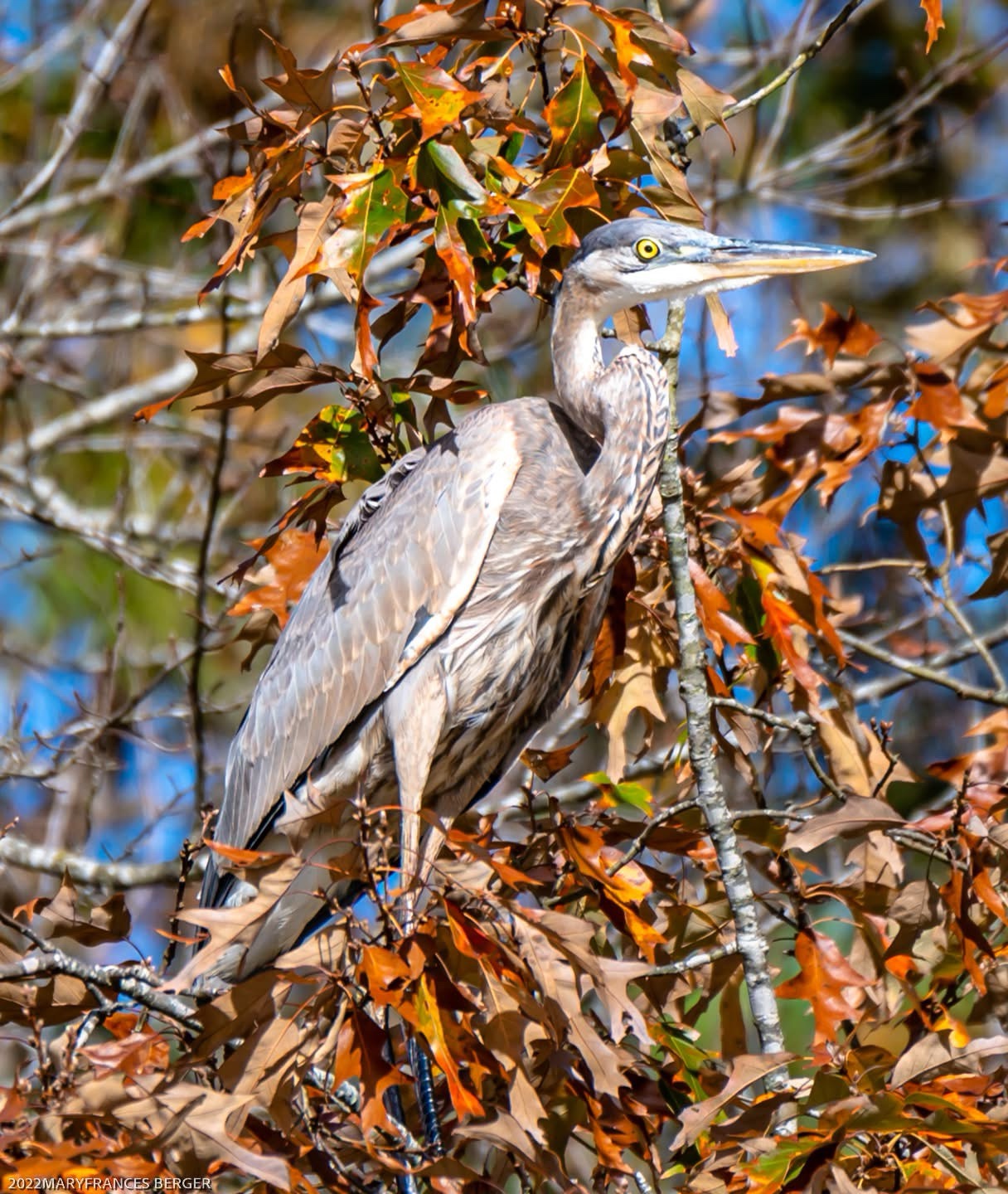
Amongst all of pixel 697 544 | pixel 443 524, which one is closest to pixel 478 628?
pixel 443 524

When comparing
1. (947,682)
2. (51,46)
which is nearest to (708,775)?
(947,682)

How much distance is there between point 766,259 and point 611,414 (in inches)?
19.7

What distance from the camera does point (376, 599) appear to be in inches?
131

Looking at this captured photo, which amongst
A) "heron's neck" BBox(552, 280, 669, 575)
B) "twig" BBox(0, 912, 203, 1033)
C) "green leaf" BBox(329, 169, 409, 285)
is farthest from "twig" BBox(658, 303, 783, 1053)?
"twig" BBox(0, 912, 203, 1033)

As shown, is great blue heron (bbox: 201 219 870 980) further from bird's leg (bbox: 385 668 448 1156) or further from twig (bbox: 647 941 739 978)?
twig (bbox: 647 941 739 978)

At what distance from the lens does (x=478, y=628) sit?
3197mm

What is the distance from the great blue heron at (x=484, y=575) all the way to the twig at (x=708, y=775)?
0.54 meters

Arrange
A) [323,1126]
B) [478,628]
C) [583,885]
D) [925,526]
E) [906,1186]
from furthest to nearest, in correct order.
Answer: [925,526], [478,628], [583,885], [323,1126], [906,1186]

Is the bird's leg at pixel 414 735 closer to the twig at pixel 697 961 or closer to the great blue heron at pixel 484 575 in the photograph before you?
the great blue heron at pixel 484 575

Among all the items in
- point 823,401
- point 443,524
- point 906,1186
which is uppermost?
point 823,401

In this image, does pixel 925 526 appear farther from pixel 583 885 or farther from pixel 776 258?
pixel 583 885

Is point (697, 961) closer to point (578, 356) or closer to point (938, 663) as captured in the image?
point (578, 356)

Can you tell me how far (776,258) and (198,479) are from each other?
3.47m

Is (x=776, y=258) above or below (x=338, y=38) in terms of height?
below
